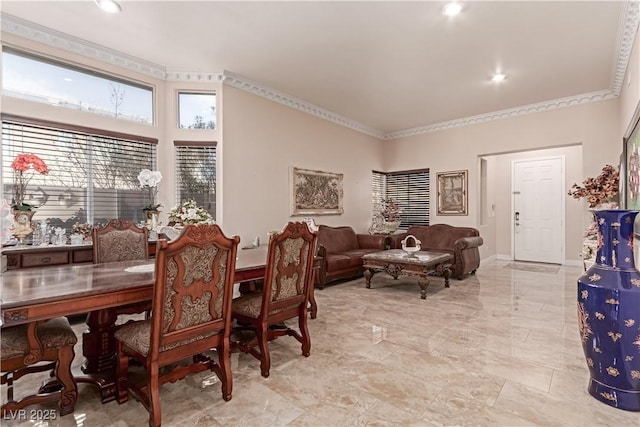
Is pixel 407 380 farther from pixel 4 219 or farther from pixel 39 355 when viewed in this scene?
pixel 4 219

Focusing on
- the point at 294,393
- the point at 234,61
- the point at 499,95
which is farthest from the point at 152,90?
the point at 499,95

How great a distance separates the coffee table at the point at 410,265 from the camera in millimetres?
4289

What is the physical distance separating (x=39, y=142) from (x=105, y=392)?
2829mm

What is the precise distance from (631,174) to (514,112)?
288cm

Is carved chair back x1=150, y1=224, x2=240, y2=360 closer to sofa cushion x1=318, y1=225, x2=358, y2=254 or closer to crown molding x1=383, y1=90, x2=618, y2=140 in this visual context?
sofa cushion x1=318, y1=225, x2=358, y2=254

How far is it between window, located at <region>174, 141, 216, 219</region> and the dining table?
6.42 feet

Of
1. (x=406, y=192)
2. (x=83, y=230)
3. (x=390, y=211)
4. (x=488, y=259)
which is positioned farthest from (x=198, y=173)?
(x=488, y=259)

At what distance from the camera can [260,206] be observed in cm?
486

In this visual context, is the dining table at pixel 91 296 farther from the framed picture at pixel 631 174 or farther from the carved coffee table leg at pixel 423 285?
the framed picture at pixel 631 174

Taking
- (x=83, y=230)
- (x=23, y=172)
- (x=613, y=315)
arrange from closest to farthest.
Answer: (x=613, y=315), (x=23, y=172), (x=83, y=230)

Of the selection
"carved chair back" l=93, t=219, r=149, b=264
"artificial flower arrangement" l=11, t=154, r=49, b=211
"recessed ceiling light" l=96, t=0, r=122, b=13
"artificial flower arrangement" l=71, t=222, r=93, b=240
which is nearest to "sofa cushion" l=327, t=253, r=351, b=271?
"carved chair back" l=93, t=219, r=149, b=264

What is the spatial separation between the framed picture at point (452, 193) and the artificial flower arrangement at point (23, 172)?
21.0 ft

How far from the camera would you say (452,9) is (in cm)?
291

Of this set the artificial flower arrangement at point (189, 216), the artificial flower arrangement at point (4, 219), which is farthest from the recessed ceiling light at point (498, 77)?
the artificial flower arrangement at point (4, 219)
